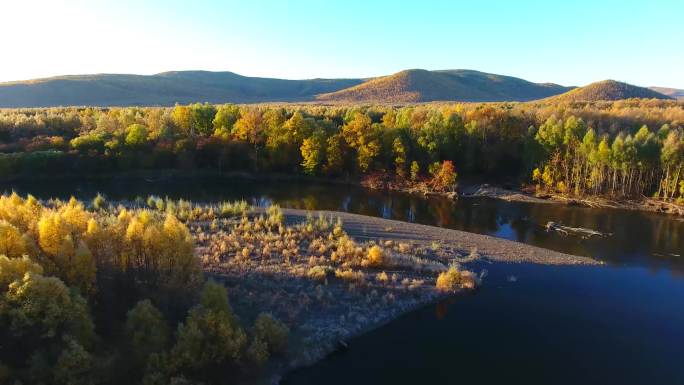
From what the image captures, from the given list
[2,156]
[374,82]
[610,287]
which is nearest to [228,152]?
[2,156]

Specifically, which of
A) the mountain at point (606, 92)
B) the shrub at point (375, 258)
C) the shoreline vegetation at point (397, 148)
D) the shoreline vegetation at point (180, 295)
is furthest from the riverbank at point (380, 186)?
the mountain at point (606, 92)

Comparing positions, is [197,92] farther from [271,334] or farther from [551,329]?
[551,329]

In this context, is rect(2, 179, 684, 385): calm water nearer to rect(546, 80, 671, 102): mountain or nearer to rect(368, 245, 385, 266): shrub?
rect(368, 245, 385, 266): shrub

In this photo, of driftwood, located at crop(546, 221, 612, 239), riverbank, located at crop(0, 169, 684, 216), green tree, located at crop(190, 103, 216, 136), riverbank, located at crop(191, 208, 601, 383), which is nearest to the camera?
riverbank, located at crop(191, 208, 601, 383)

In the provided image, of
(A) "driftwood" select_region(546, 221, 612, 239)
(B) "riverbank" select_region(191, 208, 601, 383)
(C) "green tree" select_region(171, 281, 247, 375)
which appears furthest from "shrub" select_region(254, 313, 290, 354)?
(A) "driftwood" select_region(546, 221, 612, 239)

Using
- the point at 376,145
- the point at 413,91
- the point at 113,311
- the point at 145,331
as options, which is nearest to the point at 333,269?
the point at 113,311

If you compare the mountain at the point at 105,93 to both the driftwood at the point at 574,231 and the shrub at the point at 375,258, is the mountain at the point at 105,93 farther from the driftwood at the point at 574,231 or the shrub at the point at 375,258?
the shrub at the point at 375,258

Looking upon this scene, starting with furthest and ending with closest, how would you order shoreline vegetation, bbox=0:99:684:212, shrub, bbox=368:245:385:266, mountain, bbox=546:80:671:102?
mountain, bbox=546:80:671:102
shoreline vegetation, bbox=0:99:684:212
shrub, bbox=368:245:385:266
